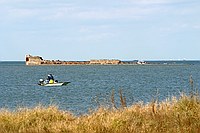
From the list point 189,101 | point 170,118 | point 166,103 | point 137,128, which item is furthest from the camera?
point 166,103

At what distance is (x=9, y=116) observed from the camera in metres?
12.7

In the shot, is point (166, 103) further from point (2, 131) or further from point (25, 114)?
point (2, 131)

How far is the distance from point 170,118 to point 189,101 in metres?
1.30

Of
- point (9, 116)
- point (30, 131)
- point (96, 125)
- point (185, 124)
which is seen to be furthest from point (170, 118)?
point (9, 116)

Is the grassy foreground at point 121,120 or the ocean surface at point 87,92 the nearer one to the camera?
the grassy foreground at point 121,120

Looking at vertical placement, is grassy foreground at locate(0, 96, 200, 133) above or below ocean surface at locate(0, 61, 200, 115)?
above

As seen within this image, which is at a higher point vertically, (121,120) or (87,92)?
(121,120)

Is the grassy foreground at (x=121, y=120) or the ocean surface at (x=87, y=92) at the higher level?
the grassy foreground at (x=121, y=120)

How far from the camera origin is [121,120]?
11.1 m

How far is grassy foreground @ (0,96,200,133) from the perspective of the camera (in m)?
10.5

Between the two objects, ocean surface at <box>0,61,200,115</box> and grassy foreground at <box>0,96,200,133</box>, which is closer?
grassy foreground at <box>0,96,200,133</box>

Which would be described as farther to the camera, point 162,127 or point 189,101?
point 189,101

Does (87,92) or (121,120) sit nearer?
(121,120)

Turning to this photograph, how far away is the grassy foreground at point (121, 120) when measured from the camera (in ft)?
34.3
